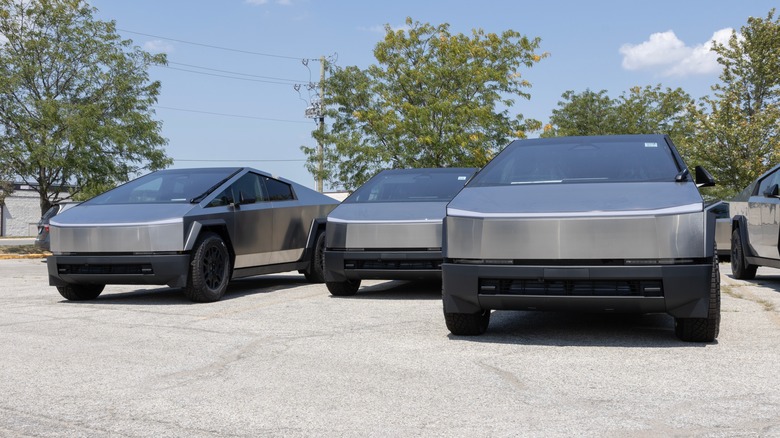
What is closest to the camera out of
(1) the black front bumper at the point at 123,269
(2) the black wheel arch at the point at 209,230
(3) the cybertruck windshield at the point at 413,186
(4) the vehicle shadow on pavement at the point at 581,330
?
(4) the vehicle shadow on pavement at the point at 581,330

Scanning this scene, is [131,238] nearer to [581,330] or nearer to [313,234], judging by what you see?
[313,234]

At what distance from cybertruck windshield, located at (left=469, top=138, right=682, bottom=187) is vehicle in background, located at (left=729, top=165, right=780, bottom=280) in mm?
3521

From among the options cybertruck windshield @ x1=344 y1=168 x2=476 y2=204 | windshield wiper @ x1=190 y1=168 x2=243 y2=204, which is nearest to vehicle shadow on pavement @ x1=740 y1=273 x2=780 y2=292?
cybertruck windshield @ x1=344 y1=168 x2=476 y2=204

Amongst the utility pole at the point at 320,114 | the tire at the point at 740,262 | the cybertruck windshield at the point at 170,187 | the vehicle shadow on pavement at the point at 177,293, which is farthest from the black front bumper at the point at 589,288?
the utility pole at the point at 320,114

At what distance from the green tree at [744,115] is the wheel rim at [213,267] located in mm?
27053

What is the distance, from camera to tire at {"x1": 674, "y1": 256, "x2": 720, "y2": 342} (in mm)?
5359

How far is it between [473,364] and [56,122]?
2052cm

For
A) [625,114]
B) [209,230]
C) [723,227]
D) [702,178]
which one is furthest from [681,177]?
[625,114]

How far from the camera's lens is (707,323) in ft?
17.9

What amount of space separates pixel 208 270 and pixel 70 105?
16.8 meters

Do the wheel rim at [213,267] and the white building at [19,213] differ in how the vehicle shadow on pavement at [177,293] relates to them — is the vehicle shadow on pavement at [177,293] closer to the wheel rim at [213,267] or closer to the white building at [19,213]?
the wheel rim at [213,267]

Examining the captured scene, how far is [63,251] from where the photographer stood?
8.41 metres

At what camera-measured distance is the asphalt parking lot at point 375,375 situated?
3631 mm

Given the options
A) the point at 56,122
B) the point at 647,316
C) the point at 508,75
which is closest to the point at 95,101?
the point at 56,122
